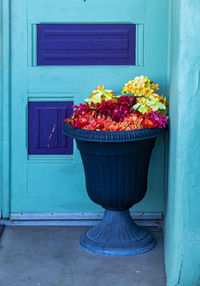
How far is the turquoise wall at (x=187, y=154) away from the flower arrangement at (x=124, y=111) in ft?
1.62

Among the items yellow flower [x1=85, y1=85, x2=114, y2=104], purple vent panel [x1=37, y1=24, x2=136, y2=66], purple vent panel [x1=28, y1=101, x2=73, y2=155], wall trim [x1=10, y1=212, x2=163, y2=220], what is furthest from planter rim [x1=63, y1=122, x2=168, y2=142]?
wall trim [x1=10, y1=212, x2=163, y2=220]

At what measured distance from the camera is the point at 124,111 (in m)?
3.50

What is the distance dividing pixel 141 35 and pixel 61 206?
4.85 ft

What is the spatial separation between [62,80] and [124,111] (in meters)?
0.72

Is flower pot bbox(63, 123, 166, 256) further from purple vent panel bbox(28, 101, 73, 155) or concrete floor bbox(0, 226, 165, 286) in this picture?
purple vent panel bbox(28, 101, 73, 155)

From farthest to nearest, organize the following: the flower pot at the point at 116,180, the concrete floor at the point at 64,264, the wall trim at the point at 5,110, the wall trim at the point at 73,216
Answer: the wall trim at the point at 73,216
the wall trim at the point at 5,110
the flower pot at the point at 116,180
the concrete floor at the point at 64,264

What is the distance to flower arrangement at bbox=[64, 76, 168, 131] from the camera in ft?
11.2

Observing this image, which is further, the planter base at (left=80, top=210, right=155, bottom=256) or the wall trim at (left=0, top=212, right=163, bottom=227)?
the wall trim at (left=0, top=212, right=163, bottom=227)

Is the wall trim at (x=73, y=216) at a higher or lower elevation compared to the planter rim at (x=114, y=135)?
lower

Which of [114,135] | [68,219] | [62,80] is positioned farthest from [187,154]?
[68,219]

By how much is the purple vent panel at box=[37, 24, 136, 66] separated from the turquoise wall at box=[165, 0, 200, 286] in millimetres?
1038

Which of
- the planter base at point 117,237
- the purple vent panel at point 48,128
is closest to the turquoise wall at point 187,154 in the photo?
the planter base at point 117,237

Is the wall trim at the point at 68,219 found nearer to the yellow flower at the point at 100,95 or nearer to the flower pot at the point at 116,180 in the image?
the flower pot at the point at 116,180

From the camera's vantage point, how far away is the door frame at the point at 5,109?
392 cm
